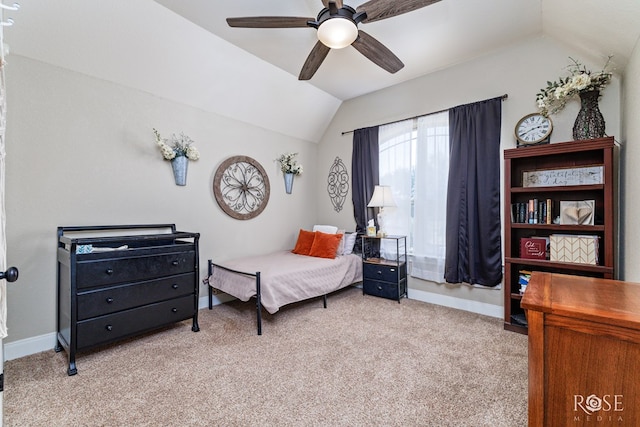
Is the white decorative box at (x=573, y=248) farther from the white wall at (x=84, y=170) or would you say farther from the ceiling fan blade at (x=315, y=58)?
the white wall at (x=84, y=170)

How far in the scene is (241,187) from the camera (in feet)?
12.6

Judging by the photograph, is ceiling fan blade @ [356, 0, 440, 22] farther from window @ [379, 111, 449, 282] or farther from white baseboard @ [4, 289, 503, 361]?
white baseboard @ [4, 289, 503, 361]

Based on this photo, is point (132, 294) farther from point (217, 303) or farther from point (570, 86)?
point (570, 86)

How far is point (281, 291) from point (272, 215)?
161 centimetres

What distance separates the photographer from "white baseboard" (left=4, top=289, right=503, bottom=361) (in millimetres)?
2267

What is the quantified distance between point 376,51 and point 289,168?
7.49ft

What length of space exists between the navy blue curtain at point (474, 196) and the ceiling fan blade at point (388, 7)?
5.72 ft

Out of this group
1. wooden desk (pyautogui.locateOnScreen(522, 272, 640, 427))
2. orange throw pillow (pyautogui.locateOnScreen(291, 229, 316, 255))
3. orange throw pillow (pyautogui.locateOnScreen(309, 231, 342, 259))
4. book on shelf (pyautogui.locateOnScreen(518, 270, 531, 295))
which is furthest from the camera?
orange throw pillow (pyautogui.locateOnScreen(291, 229, 316, 255))

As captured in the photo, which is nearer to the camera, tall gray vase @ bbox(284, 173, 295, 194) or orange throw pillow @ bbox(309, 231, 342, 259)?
orange throw pillow @ bbox(309, 231, 342, 259)

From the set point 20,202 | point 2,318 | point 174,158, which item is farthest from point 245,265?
point 2,318

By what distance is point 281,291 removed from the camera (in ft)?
9.37

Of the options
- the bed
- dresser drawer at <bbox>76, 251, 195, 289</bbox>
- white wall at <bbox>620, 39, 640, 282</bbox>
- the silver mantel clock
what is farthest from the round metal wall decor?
white wall at <bbox>620, 39, 640, 282</bbox>

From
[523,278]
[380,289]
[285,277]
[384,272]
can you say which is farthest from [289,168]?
[523,278]

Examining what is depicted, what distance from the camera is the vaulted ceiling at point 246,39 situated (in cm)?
218
